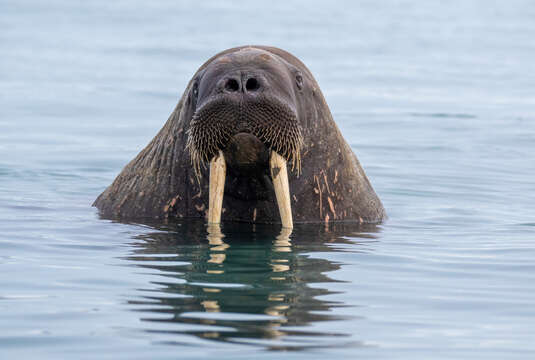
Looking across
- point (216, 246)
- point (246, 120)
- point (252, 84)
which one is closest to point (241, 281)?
point (246, 120)

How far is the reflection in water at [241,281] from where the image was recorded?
18.6 ft

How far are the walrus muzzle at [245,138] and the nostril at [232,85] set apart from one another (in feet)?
0.29

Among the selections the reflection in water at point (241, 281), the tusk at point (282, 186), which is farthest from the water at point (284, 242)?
the tusk at point (282, 186)

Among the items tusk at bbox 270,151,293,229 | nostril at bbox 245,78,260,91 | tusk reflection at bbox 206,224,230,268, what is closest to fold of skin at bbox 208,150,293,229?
tusk at bbox 270,151,293,229

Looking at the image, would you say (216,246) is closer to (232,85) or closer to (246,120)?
(246,120)

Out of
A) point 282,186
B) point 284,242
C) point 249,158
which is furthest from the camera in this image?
point 284,242

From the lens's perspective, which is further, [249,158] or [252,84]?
[249,158]

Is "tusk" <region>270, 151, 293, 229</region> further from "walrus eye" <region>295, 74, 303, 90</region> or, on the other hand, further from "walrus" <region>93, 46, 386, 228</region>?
"walrus eye" <region>295, 74, 303, 90</region>

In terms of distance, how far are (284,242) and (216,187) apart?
672 millimetres

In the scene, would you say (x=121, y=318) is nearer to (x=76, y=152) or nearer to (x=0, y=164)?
(x=0, y=164)

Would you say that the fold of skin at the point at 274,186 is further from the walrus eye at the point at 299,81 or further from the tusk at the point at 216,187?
the walrus eye at the point at 299,81

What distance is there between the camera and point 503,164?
16156mm

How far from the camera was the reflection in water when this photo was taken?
5.68m

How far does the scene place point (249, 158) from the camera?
27.1ft
